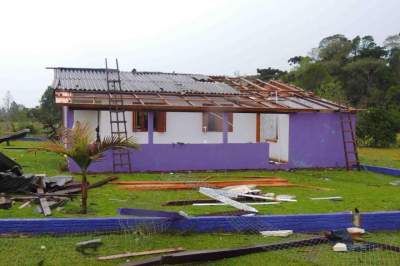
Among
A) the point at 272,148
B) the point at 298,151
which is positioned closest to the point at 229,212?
the point at 298,151

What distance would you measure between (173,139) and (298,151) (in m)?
4.84

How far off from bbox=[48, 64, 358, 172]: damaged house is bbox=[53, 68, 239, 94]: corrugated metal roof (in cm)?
4

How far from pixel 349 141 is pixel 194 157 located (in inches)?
235

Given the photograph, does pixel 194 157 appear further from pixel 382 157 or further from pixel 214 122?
pixel 382 157

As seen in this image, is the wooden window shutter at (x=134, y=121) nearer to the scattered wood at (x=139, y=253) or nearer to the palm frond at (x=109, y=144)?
the palm frond at (x=109, y=144)

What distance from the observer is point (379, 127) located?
26172 mm

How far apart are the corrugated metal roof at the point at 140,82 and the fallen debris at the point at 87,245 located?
12.3 meters

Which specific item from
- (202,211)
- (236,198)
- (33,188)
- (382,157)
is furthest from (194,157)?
(382,157)

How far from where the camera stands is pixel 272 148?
18453 mm

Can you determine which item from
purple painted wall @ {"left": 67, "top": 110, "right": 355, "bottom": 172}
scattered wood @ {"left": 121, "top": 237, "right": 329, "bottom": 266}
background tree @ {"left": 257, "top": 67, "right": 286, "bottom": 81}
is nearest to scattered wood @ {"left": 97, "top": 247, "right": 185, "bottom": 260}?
scattered wood @ {"left": 121, "top": 237, "right": 329, "bottom": 266}

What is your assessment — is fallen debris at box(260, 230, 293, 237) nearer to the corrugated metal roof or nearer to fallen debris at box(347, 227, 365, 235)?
fallen debris at box(347, 227, 365, 235)

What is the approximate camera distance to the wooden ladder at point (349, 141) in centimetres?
1682

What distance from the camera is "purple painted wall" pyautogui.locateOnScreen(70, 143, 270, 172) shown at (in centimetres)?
1473

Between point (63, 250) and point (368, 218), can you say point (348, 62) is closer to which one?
point (368, 218)
